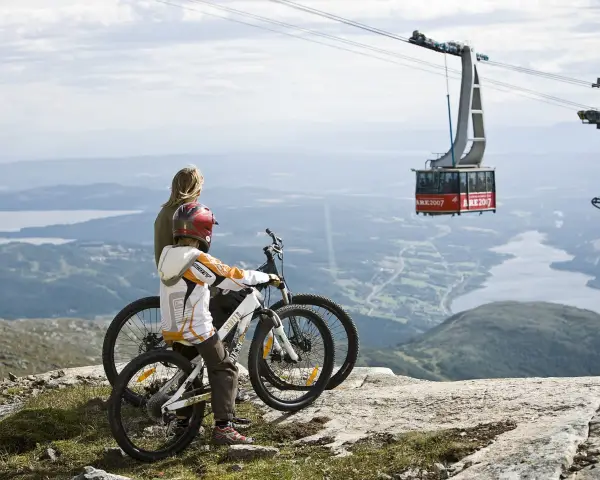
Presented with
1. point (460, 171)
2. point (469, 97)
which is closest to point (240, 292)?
point (460, 171)

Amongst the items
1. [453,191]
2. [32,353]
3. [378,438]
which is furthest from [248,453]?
[32,353]

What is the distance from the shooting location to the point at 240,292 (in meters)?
10.1

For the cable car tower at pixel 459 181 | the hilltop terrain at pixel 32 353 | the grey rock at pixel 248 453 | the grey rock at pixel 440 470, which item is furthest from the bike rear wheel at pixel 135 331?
the cable car tower at pixel 459 181

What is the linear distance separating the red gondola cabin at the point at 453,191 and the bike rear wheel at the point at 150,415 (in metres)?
42.7

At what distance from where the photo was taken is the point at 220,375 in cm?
927

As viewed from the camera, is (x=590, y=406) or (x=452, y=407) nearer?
(x=590, y=406)

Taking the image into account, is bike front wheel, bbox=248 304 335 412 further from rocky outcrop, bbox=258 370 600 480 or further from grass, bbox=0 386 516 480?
grass, bbox=0 386 516 480

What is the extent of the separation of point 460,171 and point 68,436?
145 ft

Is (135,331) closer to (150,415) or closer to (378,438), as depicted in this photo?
(150,415)

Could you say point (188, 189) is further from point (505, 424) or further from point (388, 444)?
point (505, 424)

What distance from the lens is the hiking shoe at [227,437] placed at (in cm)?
934

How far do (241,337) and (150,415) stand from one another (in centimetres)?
143

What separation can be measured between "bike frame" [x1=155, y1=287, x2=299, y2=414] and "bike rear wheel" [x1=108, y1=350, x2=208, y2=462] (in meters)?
0.08

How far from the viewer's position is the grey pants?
30.1 feet
